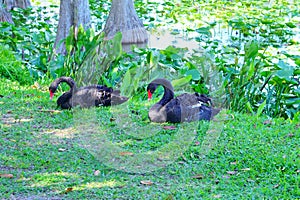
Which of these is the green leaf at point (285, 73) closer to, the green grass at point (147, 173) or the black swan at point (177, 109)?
the green grass at point (147, 173)

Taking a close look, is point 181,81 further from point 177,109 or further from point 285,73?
point 285,73

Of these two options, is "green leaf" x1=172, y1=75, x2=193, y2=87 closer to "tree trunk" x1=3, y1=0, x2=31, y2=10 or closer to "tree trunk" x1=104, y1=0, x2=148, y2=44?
"tree trunk" x1=104, y1=0, x2=148, y2=44

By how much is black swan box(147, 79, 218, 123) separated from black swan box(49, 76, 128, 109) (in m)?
0.50

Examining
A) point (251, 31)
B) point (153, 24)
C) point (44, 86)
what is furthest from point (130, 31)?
point (44, 86)

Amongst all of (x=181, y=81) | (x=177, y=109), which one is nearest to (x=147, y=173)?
(x=177, y=109)

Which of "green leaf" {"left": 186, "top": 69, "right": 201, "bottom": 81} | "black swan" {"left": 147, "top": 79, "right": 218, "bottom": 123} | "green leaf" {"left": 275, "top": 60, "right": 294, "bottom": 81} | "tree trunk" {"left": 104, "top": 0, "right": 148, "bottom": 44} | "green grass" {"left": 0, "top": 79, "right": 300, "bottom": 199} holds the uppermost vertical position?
"tree trunk" {"left": 104, "top": 0, "right": 148, "bottom": 44}

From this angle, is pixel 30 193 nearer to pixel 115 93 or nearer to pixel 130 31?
pixel 115 93

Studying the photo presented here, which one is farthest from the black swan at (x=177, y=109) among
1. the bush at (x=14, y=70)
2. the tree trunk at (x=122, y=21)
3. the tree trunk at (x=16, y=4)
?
the tree trunk at (x=16, y=4)

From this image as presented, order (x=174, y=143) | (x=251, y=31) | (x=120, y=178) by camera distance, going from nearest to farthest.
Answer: (x=120, y=178)
(x=174, y=143)
(x=251, y=31)

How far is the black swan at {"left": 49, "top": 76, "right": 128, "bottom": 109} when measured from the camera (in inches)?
248

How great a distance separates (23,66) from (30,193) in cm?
418

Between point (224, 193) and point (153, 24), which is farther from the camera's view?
point (153, 24)

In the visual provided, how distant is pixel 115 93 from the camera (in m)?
6.55

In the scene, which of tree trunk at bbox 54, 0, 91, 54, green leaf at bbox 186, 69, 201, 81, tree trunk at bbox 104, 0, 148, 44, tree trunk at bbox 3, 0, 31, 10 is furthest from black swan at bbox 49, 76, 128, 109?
tree trunk at bbox 3, 0, 31, 10
